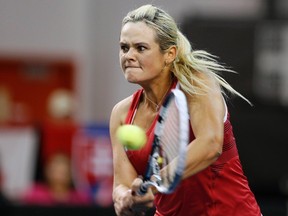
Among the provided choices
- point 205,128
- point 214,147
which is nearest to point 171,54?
point 205,128

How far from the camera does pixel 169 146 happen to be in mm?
4441

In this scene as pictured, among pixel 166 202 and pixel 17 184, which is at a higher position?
pixel 166 202

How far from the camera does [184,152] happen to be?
406cm

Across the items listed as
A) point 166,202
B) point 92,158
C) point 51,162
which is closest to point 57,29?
point 92,158

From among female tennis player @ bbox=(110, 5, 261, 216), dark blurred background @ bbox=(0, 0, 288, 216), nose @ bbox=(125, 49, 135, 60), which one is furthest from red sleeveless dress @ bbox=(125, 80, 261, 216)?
dark blurred background @ bbox=(0, 0, 288, 216)

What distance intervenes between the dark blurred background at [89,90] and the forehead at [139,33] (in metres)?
3.34

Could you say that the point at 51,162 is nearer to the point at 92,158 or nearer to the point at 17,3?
the point at 92,158

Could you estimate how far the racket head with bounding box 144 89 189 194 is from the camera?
4.10 meters

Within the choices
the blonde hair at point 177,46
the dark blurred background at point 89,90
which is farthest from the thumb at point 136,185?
the dark blurred background at point 89,90

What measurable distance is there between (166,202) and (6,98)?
26.6 ft

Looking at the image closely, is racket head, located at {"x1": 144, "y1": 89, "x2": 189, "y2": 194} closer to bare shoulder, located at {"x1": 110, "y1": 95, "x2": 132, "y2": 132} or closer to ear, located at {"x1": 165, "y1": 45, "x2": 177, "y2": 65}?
ear, located at {"x1": 165, "y1": 45, "x2": 177, "y2": 65}

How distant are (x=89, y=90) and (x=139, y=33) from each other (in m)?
8.19

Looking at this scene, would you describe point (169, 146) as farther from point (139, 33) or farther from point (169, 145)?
point (139, 33)

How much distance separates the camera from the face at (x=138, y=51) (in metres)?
4.65
